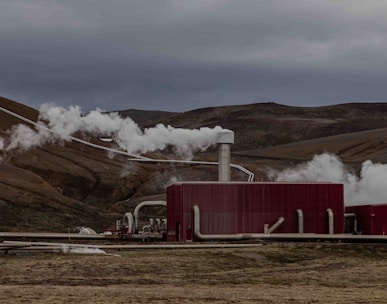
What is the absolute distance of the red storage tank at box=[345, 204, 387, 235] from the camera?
6725 centimetres

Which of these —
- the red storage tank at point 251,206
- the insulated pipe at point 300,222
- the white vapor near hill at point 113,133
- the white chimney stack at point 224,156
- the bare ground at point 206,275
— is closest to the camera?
the bare ground at point 206,275

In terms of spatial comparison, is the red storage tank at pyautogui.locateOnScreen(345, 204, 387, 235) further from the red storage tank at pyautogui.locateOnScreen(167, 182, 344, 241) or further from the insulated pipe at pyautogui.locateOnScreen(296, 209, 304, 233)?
the insulated pipe at pyautogui.locateOnScreen(296, 209, 304, 233)

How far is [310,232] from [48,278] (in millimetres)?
31165

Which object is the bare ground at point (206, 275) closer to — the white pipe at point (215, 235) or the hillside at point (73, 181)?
the white pipe at point (215, 235)

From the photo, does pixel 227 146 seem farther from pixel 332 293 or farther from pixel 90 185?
pixel 90 185

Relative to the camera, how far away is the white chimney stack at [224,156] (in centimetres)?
7150

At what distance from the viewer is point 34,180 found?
117 meters

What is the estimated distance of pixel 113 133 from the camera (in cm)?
10900

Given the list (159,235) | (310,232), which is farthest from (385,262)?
(159,235)

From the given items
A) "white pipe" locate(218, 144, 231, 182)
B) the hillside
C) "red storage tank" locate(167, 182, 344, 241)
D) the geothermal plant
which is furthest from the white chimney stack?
the hillside

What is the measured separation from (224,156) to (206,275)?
3078 cm

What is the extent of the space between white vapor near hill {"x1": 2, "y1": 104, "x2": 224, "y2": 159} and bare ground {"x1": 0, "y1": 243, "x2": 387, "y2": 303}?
25.1 meters

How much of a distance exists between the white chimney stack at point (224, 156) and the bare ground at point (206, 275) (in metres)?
13.0

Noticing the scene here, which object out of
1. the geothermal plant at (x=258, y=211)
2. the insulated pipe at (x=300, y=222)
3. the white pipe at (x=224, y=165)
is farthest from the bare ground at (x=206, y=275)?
the white pipe at (x=224, y=165)
